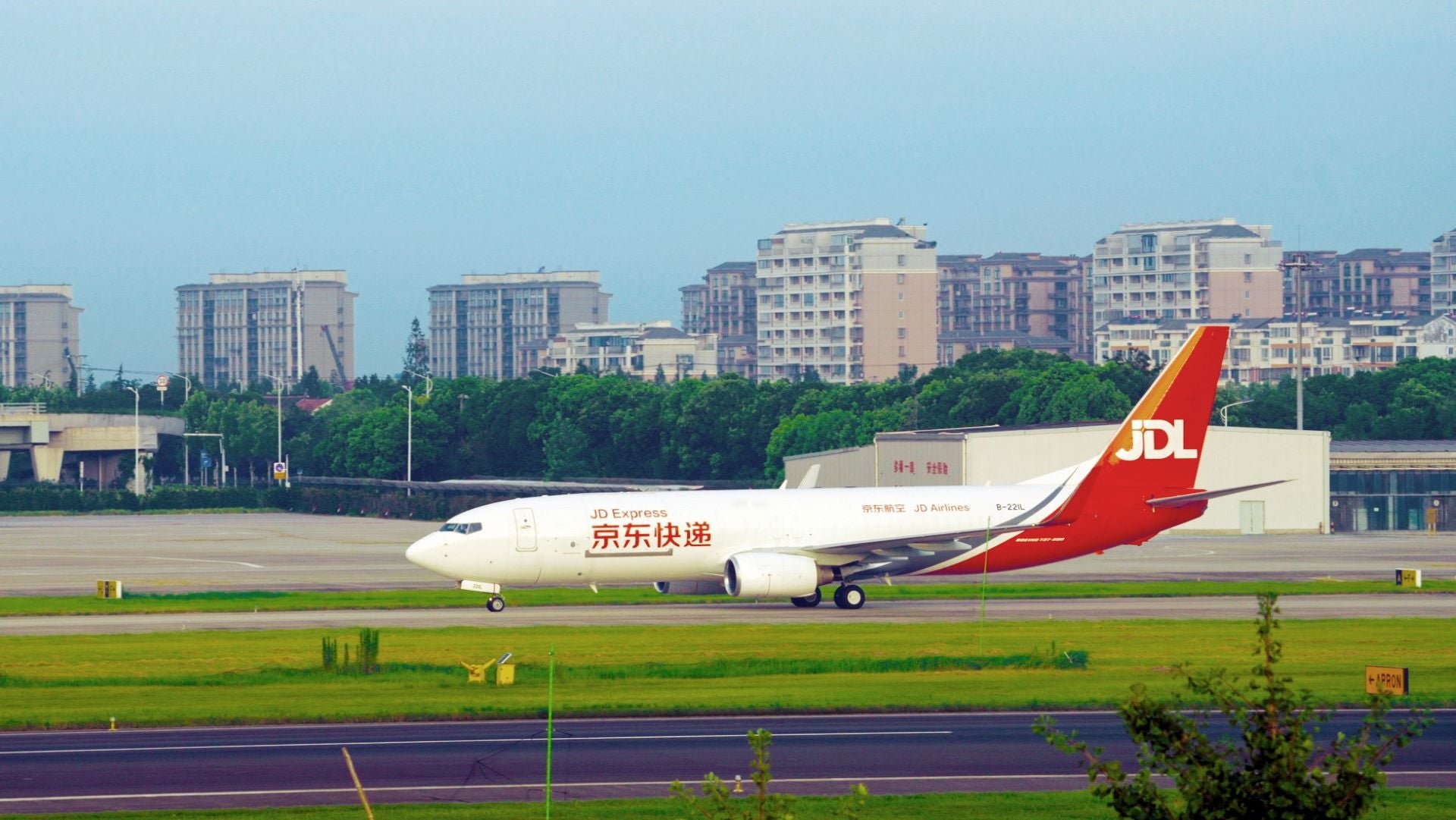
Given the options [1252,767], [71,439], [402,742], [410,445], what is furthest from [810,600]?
[71,439]

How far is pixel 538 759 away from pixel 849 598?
2763cm

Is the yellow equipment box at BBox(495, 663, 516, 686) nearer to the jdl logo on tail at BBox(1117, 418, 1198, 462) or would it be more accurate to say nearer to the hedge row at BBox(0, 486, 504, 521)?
the jdl logo on tail at BBox(1117, 418, 1198, 462)

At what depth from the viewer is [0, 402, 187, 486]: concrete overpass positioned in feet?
514

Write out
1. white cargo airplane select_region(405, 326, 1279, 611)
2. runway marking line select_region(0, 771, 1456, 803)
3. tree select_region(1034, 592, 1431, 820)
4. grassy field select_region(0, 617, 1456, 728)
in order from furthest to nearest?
1. white cargo airplane select_region(405, 326, 1279, 611)
2. grassy field select_region(0, 617, 1456, 728)
3. runway marking line select_region(0, 771, 1456, 803)
4. tree select_region(1034, 592, 1431, 820)

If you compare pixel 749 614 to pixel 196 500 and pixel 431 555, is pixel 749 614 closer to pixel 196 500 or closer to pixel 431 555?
pixel 431 555

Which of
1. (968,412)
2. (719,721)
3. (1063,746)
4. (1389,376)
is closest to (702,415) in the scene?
(968,412)

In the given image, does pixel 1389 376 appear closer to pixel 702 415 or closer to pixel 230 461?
pixel 702 415

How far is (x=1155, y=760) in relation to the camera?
10.9 meters

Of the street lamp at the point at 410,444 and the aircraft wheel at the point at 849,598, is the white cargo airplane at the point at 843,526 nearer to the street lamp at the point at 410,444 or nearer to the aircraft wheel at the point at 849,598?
the aircraft wheel at the point at 849,598

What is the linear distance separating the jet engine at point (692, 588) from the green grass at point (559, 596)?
0.87 metres

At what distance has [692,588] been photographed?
54.1 m

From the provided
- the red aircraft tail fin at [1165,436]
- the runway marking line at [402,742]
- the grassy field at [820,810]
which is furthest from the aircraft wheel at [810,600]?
the grassy field at [820,810]

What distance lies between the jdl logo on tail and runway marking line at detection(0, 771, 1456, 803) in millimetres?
30337

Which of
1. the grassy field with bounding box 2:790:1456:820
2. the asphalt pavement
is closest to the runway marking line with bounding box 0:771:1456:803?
the grassy field with bounding box 2:790:1456:820
